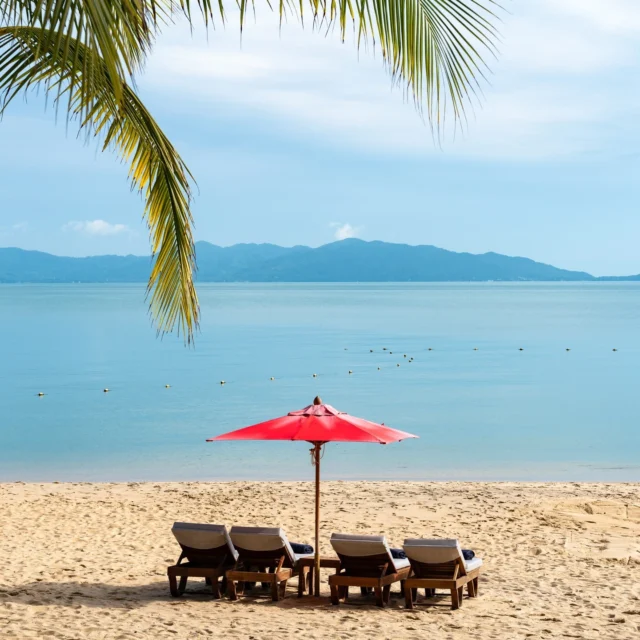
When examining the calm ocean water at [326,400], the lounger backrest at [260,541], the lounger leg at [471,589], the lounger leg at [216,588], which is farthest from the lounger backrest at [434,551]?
the calm ocean water at [326,400]

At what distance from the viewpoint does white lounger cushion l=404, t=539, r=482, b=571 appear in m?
7.86

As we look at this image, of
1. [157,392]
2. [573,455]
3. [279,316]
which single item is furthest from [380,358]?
[279,316]

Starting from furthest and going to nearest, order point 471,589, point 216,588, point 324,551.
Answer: point 324,551
point 471,589
point 216,588

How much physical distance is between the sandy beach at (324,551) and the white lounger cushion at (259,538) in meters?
0.53

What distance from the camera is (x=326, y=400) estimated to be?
108 ft

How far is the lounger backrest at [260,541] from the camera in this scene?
8109 mm

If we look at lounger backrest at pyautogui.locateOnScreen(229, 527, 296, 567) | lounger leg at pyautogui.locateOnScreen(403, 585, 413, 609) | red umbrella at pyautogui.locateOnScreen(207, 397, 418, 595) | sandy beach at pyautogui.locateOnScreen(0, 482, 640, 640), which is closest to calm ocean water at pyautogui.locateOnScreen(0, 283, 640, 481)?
sandy beach at pyautogui.locateOnScreen(0, 482, 640, 640)

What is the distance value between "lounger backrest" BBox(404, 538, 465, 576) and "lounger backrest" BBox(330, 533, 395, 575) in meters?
0.21

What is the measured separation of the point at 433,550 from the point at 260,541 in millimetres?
1547

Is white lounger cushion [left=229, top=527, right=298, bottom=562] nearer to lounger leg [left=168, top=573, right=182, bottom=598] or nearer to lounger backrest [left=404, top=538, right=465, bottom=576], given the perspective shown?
lounger leg [left=168, top=573, right=182, bottom=598]

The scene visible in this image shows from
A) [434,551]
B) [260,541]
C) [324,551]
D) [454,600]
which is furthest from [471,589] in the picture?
[324,551]

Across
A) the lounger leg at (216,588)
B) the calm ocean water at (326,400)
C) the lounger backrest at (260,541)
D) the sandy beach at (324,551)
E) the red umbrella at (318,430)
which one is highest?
the red umbrella at (318,430)

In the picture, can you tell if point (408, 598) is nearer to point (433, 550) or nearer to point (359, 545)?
point (433, 550)

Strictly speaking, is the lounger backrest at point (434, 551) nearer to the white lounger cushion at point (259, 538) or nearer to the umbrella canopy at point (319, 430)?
the umbrella canopy at point (319, 430)
